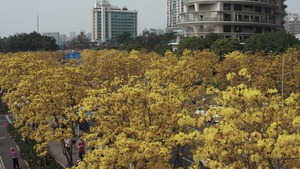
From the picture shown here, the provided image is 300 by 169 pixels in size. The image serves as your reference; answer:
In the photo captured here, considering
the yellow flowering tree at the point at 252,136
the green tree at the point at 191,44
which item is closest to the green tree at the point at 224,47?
the green tree at the point at 191,44

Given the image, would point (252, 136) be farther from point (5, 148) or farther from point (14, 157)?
point (5, 148)

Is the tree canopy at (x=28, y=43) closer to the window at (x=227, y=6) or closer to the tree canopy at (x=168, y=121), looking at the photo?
the window at (x=227, y=6)

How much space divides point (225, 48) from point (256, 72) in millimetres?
22804

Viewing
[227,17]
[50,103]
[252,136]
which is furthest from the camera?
[227,17]

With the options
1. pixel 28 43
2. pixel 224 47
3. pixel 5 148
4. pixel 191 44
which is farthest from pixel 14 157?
pixel 28 43

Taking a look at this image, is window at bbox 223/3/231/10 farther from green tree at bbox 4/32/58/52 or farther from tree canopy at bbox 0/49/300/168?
green tree at bbox 4/32/58/52

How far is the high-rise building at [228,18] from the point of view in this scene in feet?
214

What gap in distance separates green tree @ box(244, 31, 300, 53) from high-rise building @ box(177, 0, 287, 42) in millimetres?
11156

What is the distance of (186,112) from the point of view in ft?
46.5

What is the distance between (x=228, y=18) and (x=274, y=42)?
671 inches

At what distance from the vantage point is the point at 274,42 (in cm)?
4994

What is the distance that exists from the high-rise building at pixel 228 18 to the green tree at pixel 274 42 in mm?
11156

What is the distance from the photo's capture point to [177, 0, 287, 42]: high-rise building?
65.2 meters

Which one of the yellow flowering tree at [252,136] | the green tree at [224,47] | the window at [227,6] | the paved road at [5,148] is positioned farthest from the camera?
the window at [227,6]
